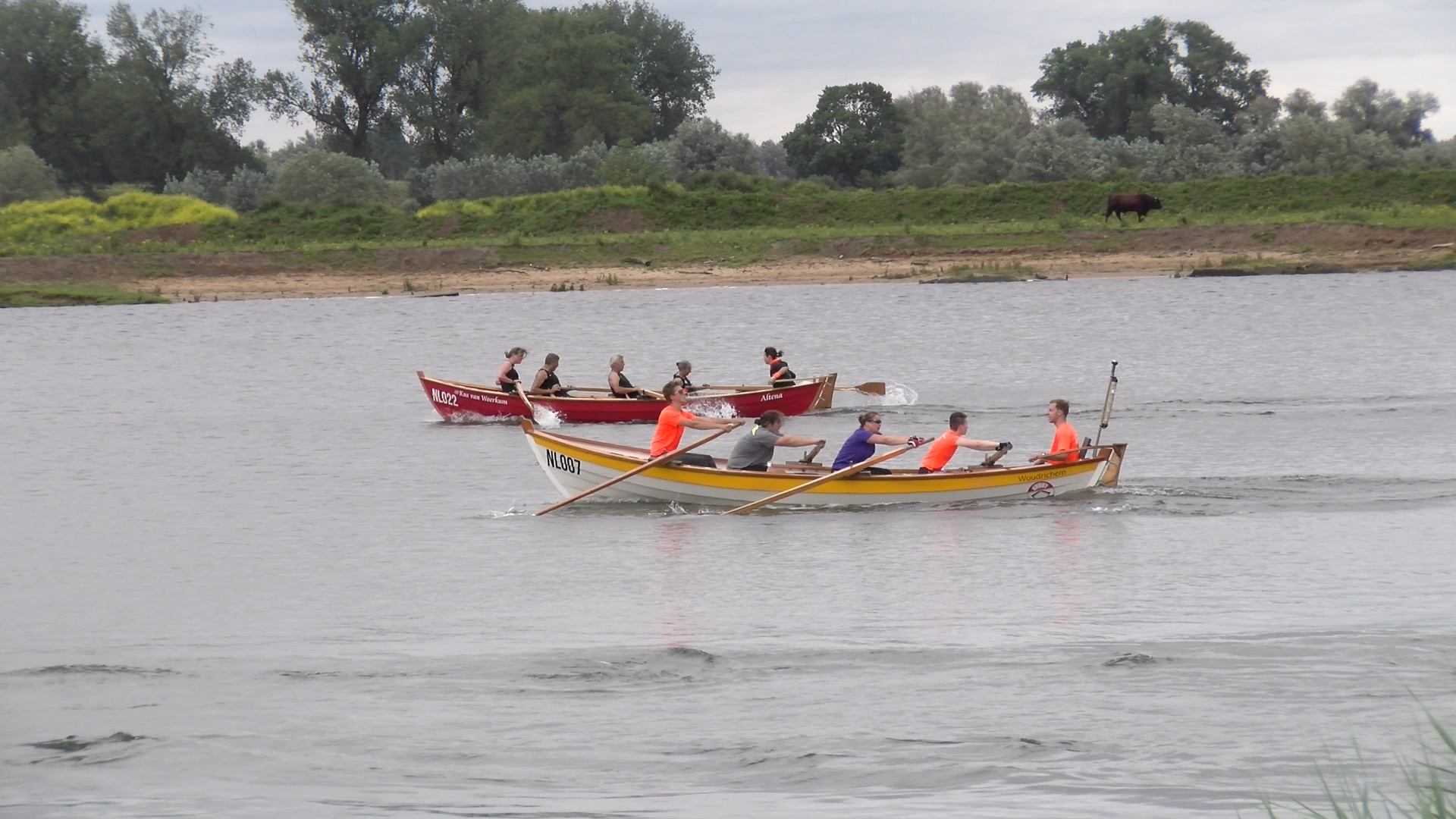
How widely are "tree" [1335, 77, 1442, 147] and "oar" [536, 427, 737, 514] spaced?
63.4 metres

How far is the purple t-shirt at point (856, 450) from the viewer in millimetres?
18172

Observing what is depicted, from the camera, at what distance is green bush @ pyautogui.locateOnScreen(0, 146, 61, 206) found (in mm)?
67625

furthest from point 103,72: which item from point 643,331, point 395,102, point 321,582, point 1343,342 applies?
point 321,582

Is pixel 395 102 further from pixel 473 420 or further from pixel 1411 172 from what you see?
pixel 473 420

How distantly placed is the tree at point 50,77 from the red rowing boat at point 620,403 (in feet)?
202

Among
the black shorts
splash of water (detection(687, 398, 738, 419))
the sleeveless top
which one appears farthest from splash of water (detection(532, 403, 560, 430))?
the black shorts

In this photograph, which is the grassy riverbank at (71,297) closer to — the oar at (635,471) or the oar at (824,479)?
the oar at (635,471)

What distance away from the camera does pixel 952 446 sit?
18.3 meters

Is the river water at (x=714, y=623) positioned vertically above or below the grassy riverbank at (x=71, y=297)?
below

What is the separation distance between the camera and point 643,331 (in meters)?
41.0

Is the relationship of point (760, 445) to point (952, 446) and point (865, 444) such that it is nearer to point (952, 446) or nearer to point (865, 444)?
point (865, 444)

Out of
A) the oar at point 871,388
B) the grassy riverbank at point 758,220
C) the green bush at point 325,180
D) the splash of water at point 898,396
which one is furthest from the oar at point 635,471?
the green bush at point 325,180

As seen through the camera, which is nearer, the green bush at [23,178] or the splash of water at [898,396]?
the splash of water at [898,396]

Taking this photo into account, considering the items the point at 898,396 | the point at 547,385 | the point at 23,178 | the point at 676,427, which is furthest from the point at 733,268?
the point at 23,178
